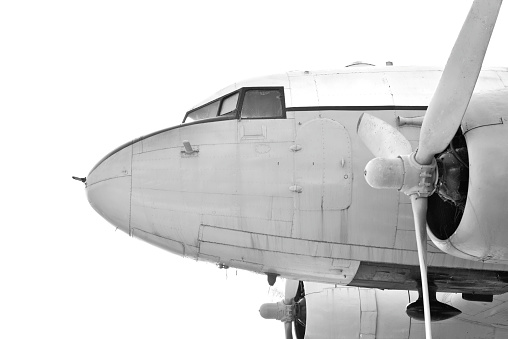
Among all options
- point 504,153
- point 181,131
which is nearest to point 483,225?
point 504,153

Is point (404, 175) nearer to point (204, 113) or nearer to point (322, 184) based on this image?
point (322, 184)

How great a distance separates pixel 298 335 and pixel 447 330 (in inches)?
117

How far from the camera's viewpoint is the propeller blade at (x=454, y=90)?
10711 mm

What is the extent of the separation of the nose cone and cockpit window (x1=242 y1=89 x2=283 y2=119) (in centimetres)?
186

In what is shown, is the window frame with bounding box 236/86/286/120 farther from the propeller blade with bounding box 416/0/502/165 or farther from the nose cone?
the propeller blade with bounding box 416/0/502/165

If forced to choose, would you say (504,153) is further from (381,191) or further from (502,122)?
(381,191)

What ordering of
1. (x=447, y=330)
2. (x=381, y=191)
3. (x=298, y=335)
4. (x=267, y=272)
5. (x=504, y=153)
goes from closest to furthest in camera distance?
1. (x=504, y=153)
2. (x=381, y=191)
3. (x=267, y=272)
4. (x=447, y=330)
5. (x=298, y=335)

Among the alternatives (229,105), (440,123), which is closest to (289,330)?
(229,105)

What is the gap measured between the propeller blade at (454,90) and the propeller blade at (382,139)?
547 mm

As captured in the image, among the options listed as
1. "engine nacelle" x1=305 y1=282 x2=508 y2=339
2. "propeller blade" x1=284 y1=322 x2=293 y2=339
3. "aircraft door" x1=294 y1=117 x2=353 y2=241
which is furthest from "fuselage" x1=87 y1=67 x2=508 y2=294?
"propeller blade" x1=284 y1=322 x2=293 y2=339

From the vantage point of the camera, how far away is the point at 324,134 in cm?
1235

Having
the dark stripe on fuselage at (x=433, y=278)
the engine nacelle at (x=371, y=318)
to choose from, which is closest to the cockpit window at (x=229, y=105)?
the dark stripe on fuselage at (x=433, y=278)

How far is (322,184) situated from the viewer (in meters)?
12.1

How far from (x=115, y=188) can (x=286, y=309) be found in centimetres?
563
